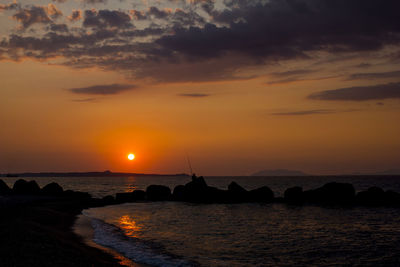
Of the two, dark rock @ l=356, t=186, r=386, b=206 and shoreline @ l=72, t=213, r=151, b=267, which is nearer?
shoreline @ l=72, t=213, r=151, b=267

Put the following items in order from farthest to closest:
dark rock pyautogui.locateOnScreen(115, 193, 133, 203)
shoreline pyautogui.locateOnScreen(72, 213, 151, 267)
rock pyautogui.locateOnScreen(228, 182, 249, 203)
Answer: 1. rock pyautogui.locateOnScreen(228, 182, 249, 203)
2. dark rock pyautogui.locateOnScreen(115, 193, 133, 203)
3. shoreline pyautogui.locateOnScreen(72, 213, 151, 267)

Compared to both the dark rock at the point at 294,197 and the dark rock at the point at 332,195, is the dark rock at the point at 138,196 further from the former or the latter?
the dark rock at the point at 332,195

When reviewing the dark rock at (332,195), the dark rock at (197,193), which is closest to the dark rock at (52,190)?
the dark rock at (197,193)

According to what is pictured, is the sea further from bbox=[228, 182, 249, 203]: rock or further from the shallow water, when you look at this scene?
bbox=[228, 182, 249, 203]: rock

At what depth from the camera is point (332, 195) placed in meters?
56.5

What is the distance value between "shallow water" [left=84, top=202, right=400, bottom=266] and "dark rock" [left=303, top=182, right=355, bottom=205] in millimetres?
21475

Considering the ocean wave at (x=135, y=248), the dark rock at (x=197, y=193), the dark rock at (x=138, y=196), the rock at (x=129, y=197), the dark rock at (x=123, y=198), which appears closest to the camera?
the ocean wave at (x=135, y=248)

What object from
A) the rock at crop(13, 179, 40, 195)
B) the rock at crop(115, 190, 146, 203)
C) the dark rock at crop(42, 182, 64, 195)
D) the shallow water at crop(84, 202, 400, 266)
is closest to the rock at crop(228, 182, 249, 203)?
the rock at crop(115, 190, 146, 203)

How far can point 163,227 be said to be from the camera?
28.1 meters

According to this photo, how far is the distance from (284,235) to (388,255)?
7283mm

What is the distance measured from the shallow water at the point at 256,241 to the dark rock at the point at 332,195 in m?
21.5

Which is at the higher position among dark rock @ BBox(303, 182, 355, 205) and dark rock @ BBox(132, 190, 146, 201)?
dark rock @ BBox(303, 182, 355, 205)

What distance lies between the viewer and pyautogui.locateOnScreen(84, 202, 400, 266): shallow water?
1703cm

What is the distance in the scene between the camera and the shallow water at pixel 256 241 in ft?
55.9
